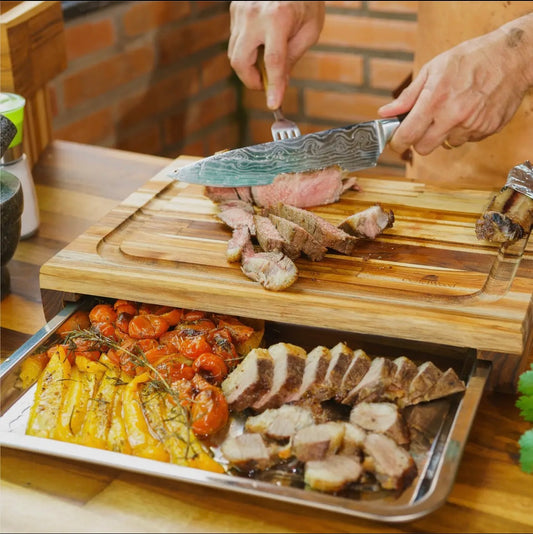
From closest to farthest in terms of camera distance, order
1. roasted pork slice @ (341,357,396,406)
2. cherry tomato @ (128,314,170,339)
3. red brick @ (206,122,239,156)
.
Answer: roasted pork slice @ (341,357,396,406) → cherry tomato @ (128,314,170,339) → red brick @ (206,122,239,156)

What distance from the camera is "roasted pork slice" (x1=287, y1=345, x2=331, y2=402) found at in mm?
1394

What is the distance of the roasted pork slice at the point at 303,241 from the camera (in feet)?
5.44

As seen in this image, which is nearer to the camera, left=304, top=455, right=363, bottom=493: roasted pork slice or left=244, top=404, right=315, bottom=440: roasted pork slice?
left=304, top=455, right=363, bottom=493: roasted pork slice

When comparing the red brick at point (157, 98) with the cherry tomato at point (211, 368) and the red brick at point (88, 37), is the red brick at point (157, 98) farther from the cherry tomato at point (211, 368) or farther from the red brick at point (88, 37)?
the cherry tomato at point (211, 368)

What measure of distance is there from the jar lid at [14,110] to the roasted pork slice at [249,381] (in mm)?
955

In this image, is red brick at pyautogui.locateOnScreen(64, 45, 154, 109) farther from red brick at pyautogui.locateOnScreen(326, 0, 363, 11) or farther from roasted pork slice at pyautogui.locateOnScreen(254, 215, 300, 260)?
roasted pork slice at pyautogui.locateOnScreen(254, 215, 300, 260)

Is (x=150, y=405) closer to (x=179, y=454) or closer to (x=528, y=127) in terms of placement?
(x=179, y=454)

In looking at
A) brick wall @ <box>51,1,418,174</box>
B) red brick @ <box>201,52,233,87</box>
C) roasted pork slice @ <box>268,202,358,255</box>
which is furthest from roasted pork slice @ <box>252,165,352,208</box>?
red brick @ <box>201,52,233,87</box>

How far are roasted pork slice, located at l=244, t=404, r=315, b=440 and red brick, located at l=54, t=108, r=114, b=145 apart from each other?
219cm

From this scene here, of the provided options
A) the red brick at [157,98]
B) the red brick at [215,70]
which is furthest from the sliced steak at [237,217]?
the red brick at [215,70]

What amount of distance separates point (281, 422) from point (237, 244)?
49cm

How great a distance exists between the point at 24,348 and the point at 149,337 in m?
0.25

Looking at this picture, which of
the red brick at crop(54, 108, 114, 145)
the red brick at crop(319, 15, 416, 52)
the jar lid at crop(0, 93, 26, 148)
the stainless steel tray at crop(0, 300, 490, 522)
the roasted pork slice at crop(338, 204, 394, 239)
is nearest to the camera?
the stainless steel tray at crop(0, 300, 490, 522)

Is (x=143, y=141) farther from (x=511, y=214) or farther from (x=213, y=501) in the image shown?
(x=213, y=501)
